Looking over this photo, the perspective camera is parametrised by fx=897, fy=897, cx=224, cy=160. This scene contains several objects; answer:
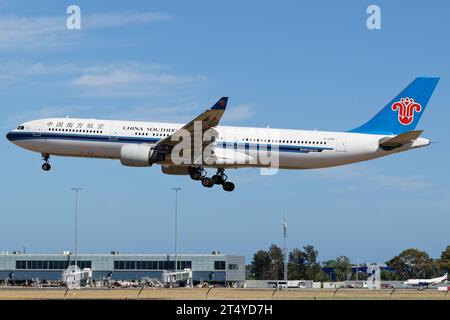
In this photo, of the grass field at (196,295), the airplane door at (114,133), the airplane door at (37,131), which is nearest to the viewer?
the grass field at (196,295)

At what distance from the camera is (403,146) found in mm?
78062

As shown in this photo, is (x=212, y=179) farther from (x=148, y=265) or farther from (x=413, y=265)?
(x=413, y=265)

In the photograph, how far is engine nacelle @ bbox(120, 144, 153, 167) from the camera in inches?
3051

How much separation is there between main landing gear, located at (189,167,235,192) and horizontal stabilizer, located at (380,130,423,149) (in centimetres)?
1430

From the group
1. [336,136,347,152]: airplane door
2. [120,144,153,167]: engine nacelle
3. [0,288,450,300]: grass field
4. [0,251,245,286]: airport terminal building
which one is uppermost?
[336,136,347,152]: airplane door

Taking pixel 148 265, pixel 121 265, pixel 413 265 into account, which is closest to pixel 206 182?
pixel 148 265

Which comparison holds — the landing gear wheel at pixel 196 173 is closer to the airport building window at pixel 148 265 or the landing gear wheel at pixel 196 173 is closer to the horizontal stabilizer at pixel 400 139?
the horizontal stabilizer at pixel 400 139

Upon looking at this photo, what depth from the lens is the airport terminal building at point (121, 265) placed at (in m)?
148

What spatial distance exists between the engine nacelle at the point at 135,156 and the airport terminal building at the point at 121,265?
7102 centimetres

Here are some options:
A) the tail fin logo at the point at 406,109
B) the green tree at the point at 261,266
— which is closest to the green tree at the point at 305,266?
the green tree at the point at 261,266

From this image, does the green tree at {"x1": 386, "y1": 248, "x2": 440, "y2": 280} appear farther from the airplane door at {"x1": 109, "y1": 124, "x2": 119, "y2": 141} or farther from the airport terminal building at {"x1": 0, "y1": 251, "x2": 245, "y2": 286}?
the airplane door at {"x1": 109, "y1": 124, "x2": 119, "y2": 141}

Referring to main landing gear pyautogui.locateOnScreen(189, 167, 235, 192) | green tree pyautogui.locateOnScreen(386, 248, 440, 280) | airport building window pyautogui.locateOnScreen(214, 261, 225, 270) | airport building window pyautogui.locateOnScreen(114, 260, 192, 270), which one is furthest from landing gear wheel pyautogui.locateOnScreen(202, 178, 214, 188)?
green tree pyautogui.locateOnScreen(386, 248, 440, 280)
